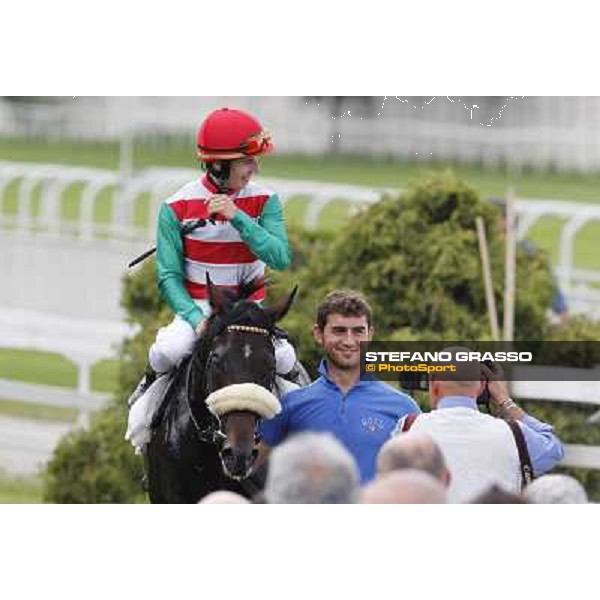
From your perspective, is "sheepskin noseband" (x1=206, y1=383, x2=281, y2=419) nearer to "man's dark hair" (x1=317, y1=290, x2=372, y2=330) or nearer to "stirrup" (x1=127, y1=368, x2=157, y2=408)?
"man's dark hair" (x1=317, y1=290, x2=372, y2=330)

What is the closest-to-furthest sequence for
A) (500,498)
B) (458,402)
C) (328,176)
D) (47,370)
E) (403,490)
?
(403,490)
(500,498)
(458,402)
(47,370)
(328,176)

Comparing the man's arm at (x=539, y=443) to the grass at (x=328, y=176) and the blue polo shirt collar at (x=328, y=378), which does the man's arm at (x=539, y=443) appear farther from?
the grass at (x=328, y=176)

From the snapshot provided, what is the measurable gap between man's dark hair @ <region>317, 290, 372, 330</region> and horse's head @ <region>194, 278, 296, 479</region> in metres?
0.13

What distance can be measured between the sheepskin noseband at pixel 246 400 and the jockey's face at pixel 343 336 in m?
0.40

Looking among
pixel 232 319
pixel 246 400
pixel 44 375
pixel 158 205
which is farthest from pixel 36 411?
pixel 246 400

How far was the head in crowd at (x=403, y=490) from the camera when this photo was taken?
5762 mm

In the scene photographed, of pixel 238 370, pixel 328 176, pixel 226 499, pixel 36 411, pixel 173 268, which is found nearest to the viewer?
pixel 226 499

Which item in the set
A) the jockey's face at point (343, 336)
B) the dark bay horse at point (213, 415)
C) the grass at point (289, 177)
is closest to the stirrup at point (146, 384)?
the dark bay horse at point (213, 415)

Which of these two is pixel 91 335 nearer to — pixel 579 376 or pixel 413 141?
pixel 579 376

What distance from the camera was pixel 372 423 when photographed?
Answer: 8.02 meters

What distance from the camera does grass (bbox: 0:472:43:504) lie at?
471 inches

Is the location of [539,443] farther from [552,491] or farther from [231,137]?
[231,137]

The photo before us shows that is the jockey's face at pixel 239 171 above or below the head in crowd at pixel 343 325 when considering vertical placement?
above

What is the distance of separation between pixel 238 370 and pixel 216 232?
0.63 m
